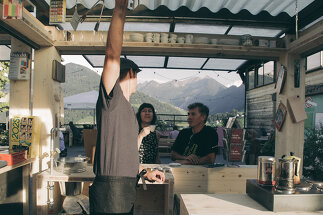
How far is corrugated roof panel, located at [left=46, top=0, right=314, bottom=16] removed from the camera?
2.57 m

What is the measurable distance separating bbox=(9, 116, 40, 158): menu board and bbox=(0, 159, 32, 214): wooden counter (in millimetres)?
155

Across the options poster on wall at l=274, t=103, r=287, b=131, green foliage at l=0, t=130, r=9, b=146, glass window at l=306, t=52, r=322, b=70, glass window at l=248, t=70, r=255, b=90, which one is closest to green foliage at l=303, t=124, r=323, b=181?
poster on wall at l=274, t=103, r=287, b=131

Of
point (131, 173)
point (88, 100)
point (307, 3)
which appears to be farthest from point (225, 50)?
point (88, 100)

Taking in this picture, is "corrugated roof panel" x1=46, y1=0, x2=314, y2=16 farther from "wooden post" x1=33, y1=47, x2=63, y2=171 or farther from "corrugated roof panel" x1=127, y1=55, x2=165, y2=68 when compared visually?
"corrugated roof panel" x1=127, y1=55, x2=165, y2=68

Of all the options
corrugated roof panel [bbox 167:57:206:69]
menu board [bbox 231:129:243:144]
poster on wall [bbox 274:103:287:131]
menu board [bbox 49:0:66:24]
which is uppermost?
corrugated roof panel [bbox 167:57:206:69]

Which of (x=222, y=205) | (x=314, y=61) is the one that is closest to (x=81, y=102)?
(x=314, y=61)

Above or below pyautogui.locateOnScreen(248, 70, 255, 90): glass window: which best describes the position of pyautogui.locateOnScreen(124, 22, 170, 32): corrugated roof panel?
below

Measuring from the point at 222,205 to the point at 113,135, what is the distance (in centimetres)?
78

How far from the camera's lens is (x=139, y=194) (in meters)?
2.60

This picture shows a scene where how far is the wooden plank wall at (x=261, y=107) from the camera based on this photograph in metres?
10.3

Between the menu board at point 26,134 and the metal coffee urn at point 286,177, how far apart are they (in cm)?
260

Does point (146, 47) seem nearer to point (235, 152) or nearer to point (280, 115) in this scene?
point (235, 152)

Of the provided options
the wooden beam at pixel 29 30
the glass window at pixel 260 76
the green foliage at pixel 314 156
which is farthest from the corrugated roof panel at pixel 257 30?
the glass window at pixel 260 76

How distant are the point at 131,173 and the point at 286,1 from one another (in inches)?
98.2
